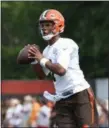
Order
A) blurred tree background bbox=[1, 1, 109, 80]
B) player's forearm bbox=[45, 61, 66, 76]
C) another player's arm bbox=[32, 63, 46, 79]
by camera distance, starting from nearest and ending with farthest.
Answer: player's forearm bbox=[45, 61, 66, 76], another player's arm bbox=[32, 63, 46, 79], blurred tree background bbox=[1, 1, 109, 80]

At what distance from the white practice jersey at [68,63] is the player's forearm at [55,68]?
9cm

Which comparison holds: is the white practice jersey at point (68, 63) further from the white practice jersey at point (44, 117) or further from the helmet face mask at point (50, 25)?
the white practice jersey at point (44, 117)

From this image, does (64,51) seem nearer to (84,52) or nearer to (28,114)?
(28,114)

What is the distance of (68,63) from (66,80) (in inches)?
10.5

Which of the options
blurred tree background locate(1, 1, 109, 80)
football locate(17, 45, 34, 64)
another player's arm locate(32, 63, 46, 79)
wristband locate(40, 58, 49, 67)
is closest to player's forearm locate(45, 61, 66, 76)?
wristband locate(40, 58, 49, 67)

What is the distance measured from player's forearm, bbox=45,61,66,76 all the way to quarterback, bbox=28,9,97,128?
0.23ft

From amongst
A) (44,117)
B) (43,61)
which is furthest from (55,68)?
(44,117)

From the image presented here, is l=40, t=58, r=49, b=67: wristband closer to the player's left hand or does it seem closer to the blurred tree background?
the player's left hand

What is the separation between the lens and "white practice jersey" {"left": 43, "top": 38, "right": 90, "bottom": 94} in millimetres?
6590

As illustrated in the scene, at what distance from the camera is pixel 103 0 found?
57.8ft

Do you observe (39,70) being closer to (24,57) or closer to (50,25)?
(24,57)

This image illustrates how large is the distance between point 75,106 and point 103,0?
1101cm

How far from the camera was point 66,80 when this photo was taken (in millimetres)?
6758

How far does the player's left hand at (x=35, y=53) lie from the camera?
6503 mm
